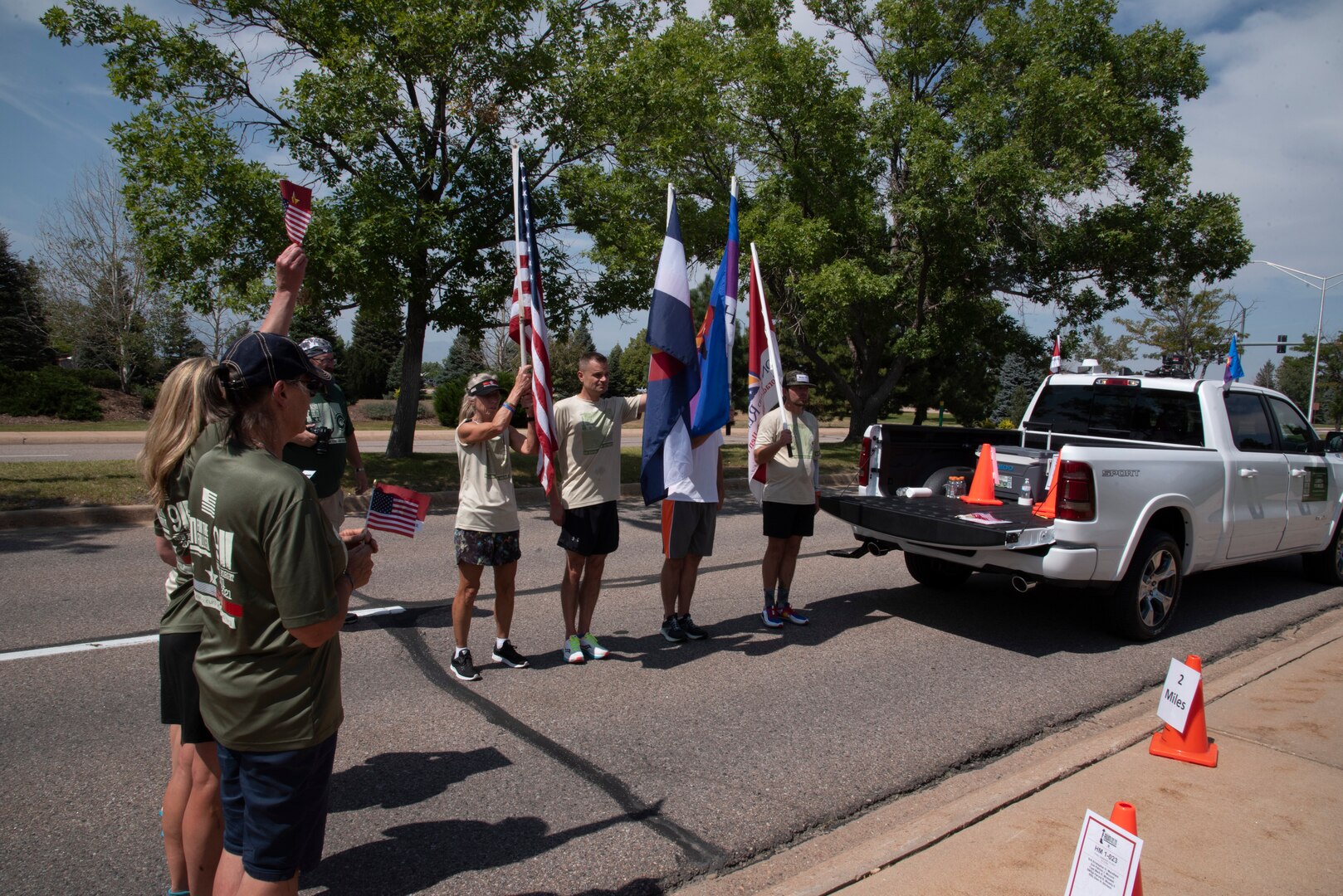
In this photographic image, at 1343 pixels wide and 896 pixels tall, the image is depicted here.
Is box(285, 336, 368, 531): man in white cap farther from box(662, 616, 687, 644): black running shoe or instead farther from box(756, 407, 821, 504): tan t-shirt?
box(756, 407, 821, 504): tan t-shirt

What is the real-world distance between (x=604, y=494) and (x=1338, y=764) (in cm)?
405

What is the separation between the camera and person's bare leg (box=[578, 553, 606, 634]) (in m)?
5.45

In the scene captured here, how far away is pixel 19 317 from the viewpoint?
33.7 metres

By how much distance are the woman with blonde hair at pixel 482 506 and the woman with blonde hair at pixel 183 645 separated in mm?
2314

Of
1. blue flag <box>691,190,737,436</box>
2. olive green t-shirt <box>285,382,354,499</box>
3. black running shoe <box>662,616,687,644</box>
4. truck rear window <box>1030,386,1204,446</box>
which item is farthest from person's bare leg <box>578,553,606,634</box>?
truck rear window <box>1030,386,1204,446</box>

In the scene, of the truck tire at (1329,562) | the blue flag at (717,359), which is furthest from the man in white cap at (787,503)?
the truck tire at (1329,562)

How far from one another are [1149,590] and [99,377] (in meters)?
34.6

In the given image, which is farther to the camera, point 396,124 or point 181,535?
point 396,124

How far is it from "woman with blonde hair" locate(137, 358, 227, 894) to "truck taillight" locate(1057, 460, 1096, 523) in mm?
4998

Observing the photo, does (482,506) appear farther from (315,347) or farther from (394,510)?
(315,347)

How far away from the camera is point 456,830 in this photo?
11.3 feet

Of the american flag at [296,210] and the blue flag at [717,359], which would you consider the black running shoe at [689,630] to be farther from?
the american flag at [296,210]

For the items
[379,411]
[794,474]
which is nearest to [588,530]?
[794,474]

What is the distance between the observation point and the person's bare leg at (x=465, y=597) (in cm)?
505
